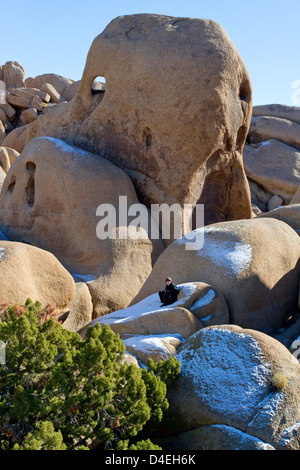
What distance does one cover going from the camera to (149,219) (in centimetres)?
1056

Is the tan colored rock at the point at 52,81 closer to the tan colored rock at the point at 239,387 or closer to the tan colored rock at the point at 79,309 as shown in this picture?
the tan colored rock at the point at 79,309

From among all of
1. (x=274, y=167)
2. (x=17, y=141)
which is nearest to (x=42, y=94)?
(x=17, y=141)

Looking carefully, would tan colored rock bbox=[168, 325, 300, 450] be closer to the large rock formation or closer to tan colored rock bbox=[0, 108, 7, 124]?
the large rock formation

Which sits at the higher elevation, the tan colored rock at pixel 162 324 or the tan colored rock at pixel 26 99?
the tan colored rock at pixel 162 324

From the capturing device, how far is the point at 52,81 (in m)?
29.7

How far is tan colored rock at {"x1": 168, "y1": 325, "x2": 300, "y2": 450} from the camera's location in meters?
4.43

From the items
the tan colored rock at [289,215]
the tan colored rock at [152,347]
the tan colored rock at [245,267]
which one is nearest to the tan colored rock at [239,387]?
the tan colored rock at [152,347]

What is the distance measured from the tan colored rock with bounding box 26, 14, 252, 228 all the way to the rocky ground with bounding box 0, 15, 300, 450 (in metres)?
0.04

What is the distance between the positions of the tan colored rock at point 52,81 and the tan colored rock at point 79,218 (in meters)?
19.8

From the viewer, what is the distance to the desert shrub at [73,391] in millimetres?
4078

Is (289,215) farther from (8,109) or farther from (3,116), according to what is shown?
(8,109)

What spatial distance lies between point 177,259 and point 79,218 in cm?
269

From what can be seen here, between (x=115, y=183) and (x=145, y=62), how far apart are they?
7.80 feet
